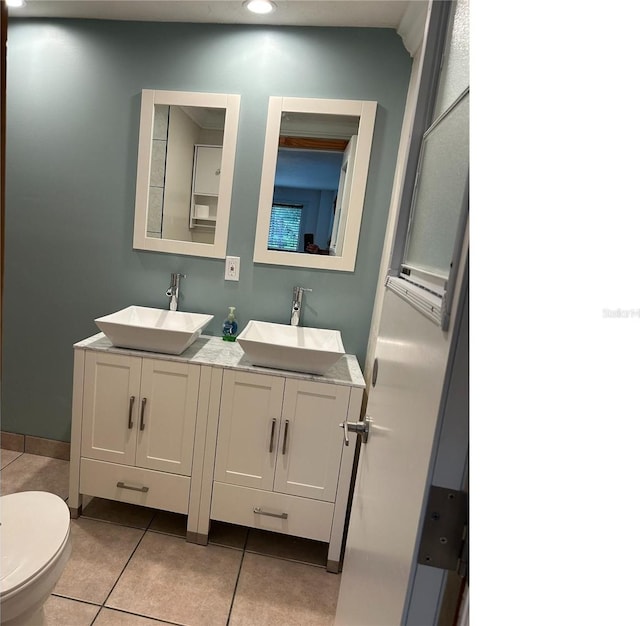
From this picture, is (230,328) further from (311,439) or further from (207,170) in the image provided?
(207,170)

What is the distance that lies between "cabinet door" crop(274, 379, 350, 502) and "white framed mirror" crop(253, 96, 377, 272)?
68cm

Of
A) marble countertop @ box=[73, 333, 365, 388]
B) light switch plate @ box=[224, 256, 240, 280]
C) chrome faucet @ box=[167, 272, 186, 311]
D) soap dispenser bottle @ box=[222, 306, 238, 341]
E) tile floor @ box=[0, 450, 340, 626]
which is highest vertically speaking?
light switch plate @ box=[224, 256, 240, 280]

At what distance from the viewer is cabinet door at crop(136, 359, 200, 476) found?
1.67 meters

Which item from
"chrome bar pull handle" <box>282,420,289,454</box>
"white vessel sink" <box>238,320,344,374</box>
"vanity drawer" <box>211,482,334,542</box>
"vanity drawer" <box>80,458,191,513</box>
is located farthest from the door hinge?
"vanity drawer" <box>80,458,191,513</box>

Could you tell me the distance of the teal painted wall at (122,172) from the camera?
1.85 meters

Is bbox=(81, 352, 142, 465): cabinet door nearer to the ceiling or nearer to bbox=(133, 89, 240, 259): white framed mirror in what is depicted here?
bbox=(133, 89, 240, 259): white framed mirror

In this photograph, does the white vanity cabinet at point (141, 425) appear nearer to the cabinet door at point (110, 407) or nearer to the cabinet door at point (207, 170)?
the cabinet door at point (110, 407)

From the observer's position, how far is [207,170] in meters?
1.99

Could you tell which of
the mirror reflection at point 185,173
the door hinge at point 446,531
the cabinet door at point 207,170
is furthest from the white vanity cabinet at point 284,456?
the door hinge at point 446,531

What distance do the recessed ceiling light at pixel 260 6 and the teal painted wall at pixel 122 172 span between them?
12 centimetres
